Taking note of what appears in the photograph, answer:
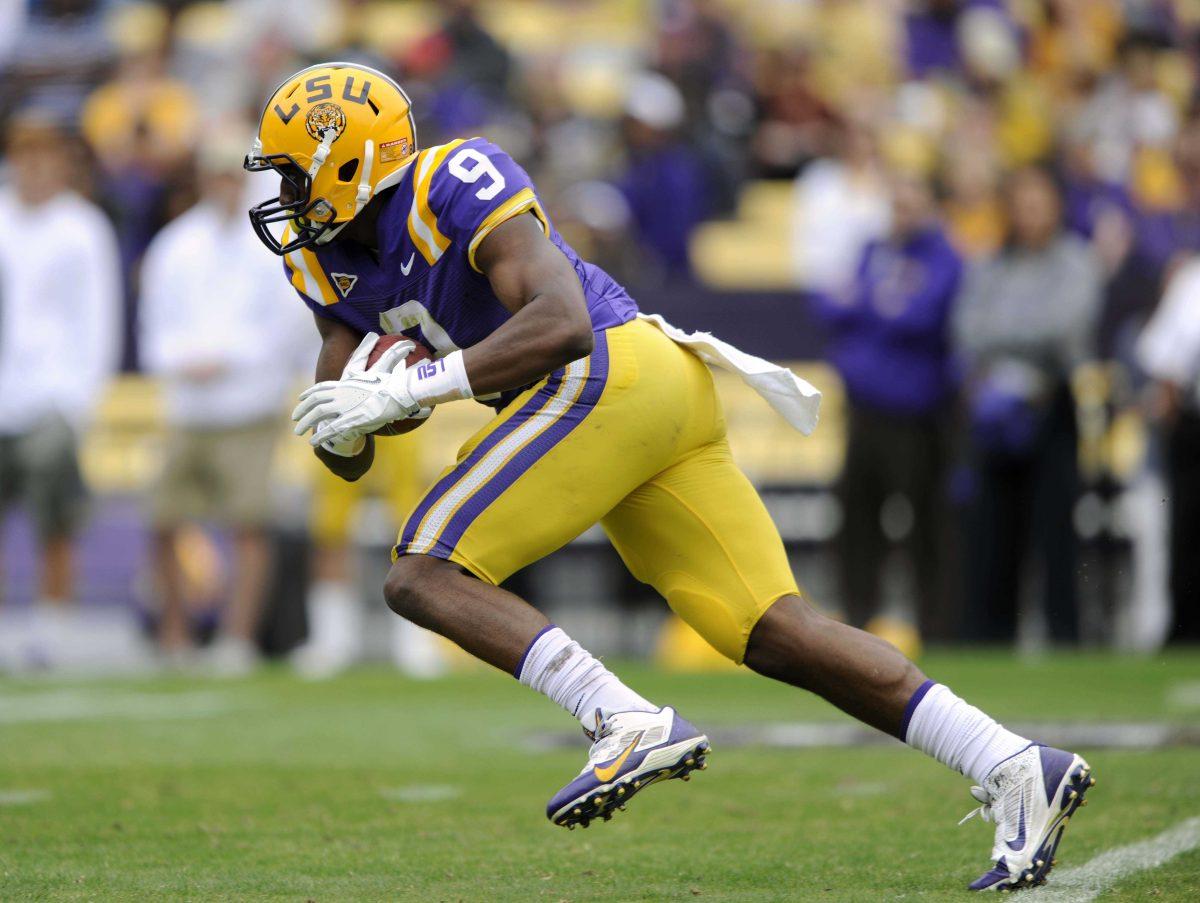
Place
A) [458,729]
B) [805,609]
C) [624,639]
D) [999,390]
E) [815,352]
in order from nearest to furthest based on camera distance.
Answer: [805,609], [458,729], [999,390], [624,639], [815,352]

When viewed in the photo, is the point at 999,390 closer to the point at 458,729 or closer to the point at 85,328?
the point at 458,729

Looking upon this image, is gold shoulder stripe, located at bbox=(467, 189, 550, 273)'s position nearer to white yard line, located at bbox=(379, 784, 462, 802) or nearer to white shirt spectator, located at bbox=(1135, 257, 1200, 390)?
white yard line, located at bbox=(379, 784, 462, 802)

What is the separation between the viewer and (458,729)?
21.6 ft

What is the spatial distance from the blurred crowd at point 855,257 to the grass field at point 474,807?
159cm

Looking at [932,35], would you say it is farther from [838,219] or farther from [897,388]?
[897,388]

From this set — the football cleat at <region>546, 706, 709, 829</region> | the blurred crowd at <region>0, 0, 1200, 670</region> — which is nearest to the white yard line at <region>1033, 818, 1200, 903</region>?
the football cleat at <region>546, 706, 709, 829</region>

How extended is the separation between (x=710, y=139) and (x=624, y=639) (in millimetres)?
4255

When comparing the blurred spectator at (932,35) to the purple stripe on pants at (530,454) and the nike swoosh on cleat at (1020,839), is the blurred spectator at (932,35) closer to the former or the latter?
the purple stripe on pants at (530,454)

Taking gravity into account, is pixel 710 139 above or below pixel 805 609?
above

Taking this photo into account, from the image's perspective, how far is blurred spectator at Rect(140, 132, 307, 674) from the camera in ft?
29.2

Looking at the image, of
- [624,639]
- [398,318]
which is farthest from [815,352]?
[398,318]

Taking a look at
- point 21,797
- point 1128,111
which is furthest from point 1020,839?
point 1128,111

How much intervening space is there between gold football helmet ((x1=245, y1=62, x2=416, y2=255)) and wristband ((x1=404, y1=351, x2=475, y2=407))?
415 millimetres

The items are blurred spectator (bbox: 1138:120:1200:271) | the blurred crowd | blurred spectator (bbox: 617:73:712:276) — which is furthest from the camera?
blurred spectator (bbox: 617:73:712:276)
